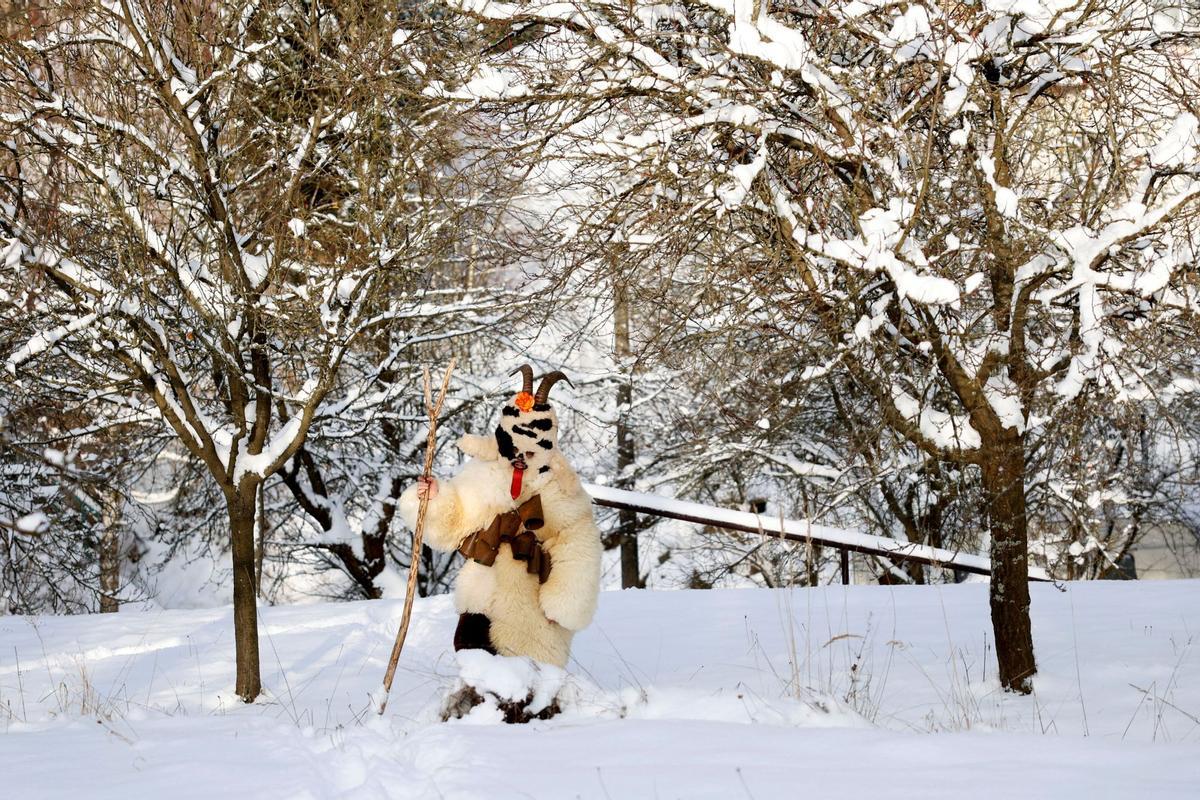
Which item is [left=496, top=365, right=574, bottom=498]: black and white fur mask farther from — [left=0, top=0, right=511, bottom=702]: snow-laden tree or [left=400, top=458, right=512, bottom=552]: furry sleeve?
[left=0, top=0, right=511, bottom=702]: snow-laden tree

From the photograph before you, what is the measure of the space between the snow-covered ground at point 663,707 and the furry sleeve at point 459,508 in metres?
0.61

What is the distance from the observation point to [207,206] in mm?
6055

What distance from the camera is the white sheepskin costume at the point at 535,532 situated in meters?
4.68

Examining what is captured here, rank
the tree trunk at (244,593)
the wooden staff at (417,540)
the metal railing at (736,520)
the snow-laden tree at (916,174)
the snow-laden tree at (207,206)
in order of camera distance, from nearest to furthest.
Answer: the wooden staff at (417,540)
the snow-laden tree at (916,174)
the snow-laden tree at (207,206)
the tree trunk at (244,593)
the metal railing at (736,520)

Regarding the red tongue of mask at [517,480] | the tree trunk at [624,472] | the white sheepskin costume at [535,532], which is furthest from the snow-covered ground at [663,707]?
the tree trunk at [624,472]

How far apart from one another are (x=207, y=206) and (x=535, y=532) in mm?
2831

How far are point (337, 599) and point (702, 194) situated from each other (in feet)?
34.3

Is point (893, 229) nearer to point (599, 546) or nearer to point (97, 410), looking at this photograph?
point (599, 546)

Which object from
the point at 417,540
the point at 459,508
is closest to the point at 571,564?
the point at 459,508

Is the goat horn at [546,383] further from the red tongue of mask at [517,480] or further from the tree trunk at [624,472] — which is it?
the tree trunk at [624,472]

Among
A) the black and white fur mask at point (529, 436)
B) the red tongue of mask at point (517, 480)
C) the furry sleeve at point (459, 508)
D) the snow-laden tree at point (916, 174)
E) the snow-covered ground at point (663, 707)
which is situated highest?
the snow-laden tree at point (916, 174)

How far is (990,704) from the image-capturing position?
5.16 meters

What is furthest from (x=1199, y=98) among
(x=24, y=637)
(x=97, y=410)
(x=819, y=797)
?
(x=97, y=410)

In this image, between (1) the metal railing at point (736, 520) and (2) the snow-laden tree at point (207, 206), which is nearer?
(2) the snow-laden tree at point (207, 206)
